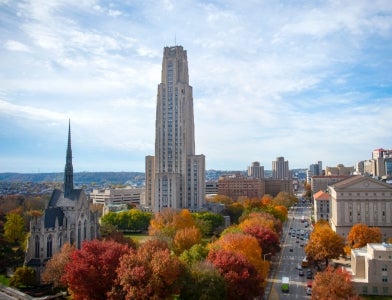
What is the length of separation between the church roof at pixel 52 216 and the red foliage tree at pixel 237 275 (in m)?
42.0

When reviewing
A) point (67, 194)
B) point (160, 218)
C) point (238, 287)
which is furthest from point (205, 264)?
point (160, 218)

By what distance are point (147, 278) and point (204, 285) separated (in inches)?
→ 299

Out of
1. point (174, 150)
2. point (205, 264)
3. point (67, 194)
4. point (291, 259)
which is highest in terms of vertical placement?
point (174, 150)

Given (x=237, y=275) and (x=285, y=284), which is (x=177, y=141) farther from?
(x=237, y=275)

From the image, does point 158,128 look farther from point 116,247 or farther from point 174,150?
point 116,247

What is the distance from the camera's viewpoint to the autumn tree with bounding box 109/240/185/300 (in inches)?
1958

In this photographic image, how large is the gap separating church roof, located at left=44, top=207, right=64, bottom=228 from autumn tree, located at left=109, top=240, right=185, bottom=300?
39.1 metres

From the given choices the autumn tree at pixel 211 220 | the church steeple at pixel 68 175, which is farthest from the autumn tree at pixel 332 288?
the autumn tree at pixel 211 220

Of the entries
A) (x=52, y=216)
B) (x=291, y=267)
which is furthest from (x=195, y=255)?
(x=52, y=216)

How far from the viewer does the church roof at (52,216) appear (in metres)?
86.8

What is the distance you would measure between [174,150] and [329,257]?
94892mm

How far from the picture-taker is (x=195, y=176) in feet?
Result: 563

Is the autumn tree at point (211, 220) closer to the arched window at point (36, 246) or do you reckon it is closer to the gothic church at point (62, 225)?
the gothic church at point (62, 225)

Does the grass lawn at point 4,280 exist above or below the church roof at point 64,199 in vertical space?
below
